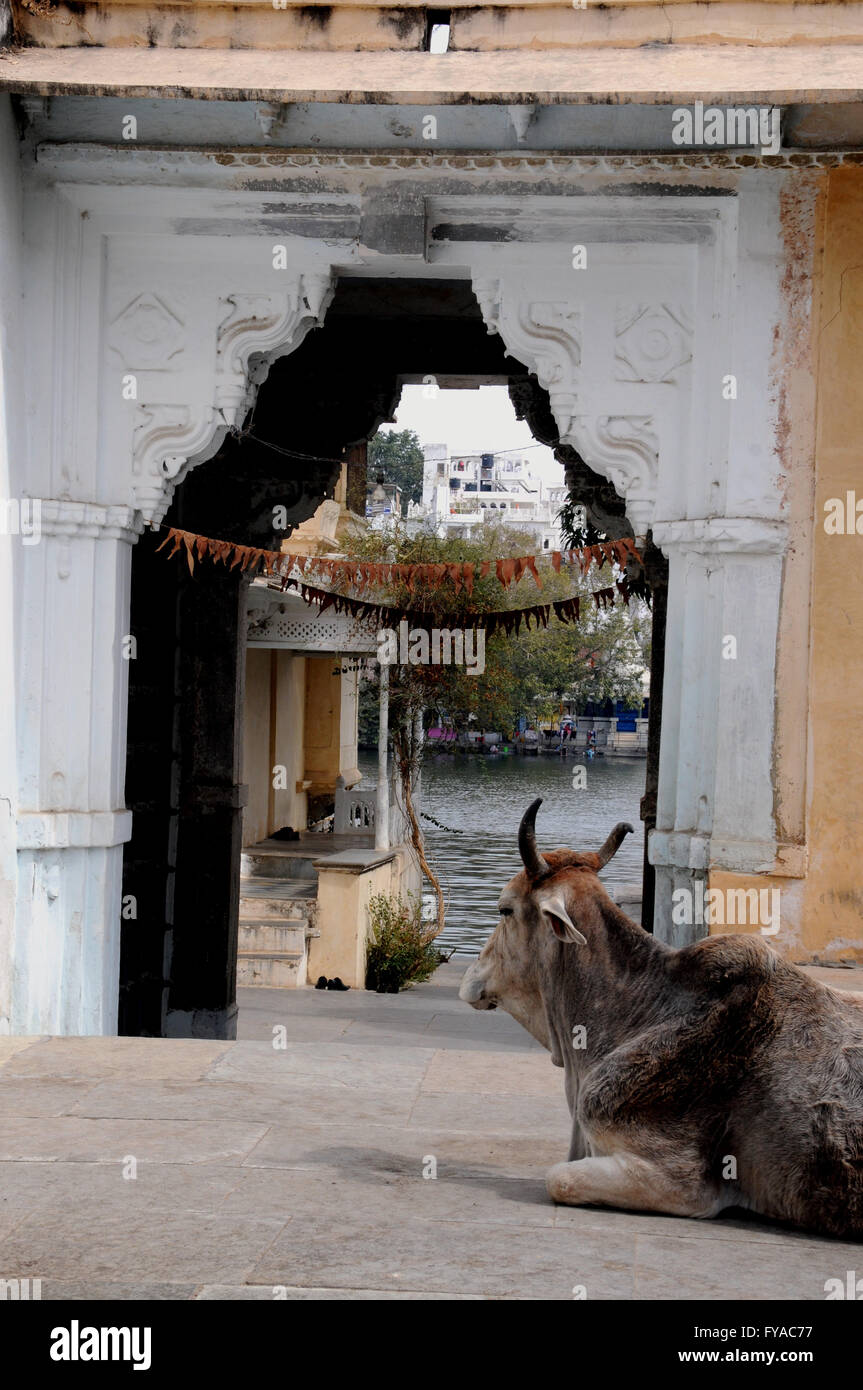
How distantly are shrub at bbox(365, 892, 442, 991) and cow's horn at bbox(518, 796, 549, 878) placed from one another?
13.7 m

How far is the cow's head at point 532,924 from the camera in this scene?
420cm

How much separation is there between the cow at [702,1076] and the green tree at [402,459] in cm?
7254

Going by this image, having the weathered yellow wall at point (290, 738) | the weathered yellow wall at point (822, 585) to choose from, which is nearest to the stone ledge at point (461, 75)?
the weathered yellow wall at point (822, 585)

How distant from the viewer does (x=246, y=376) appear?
6.95 m

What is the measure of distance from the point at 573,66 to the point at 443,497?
79.1m

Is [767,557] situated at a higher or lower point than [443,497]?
lower

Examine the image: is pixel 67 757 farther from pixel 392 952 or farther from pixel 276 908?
pixel 392 952

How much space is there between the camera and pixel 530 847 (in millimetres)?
4172

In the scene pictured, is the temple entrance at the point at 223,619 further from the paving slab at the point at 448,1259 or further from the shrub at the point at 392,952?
the shrub at the point at 392,952

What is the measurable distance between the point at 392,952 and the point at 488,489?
7686 cm

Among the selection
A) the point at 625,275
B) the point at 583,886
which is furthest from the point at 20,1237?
the point at 625,275

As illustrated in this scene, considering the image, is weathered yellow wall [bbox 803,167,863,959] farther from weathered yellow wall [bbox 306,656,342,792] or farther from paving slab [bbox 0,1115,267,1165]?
weathered yellow wall [bbox 306,656,342,792]

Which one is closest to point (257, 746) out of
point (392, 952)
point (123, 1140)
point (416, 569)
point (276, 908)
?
point (276, 908)

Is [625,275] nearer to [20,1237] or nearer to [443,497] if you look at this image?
[20,1237]
